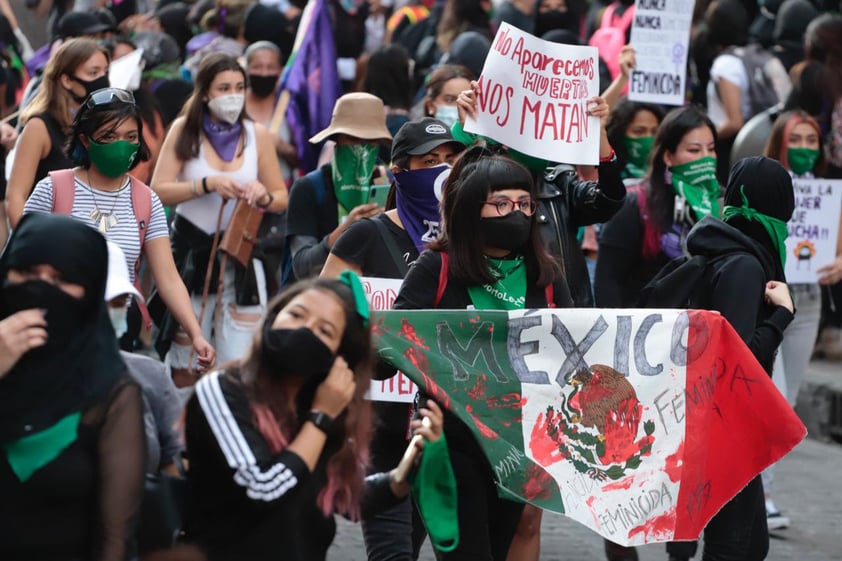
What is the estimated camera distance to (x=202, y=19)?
44.9 ft

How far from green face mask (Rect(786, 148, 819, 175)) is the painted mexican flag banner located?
3.25 metres

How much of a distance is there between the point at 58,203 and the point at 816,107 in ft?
17.2

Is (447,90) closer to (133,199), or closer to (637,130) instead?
(637,130)

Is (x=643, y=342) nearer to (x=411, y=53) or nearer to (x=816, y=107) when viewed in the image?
(x=816, y=107)

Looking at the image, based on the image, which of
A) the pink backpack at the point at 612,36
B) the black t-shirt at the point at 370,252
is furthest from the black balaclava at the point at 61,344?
the pink backpack at the point at 612,36

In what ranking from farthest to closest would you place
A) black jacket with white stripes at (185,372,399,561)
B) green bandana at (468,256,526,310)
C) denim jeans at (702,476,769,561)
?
denim jeans at (702,476,769,561)
green bandana at (468,256,526,310)
black jacket with white stripes at (185,372,399,561)

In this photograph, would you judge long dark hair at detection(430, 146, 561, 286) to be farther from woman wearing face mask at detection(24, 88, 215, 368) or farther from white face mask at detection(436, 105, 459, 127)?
white face mask at detection(436, 105, 459, 127)

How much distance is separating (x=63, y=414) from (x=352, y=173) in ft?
12.5

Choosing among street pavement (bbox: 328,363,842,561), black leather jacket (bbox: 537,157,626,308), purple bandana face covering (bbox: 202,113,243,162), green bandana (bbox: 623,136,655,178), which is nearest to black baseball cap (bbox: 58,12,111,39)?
purple bandana face covering (bbox: 202,113,243,162)

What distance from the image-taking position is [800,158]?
8.84 m

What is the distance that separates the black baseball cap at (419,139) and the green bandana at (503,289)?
86cm

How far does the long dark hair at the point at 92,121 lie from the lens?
6.37 metres

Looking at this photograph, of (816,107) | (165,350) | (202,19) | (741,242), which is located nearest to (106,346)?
(741,242)

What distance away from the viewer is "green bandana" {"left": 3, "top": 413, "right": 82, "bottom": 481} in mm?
3945
